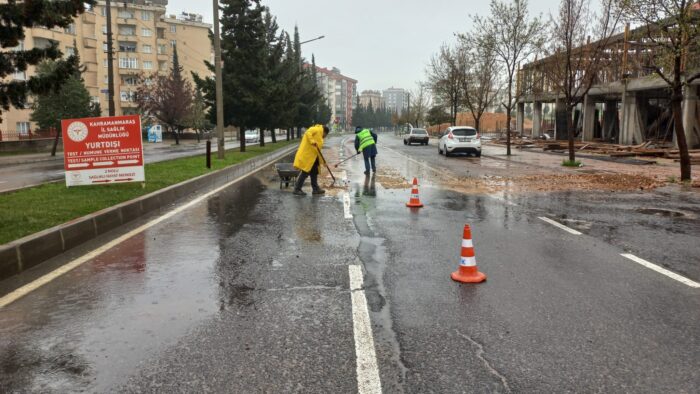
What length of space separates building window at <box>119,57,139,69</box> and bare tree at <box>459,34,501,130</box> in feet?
182

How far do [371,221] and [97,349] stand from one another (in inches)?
219

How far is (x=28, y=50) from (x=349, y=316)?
711 cm

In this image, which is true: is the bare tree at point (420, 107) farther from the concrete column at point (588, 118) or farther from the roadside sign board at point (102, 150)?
the roadside sign board at point (102, 150)

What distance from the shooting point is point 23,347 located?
365 centimetres

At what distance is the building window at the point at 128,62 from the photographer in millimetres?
79750

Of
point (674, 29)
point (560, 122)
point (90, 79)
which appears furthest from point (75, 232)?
point (90, 79)

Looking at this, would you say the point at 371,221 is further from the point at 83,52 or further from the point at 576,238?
the point at 83,52

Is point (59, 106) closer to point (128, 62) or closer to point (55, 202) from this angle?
point (55, 202)

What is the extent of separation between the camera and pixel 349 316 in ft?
13.9

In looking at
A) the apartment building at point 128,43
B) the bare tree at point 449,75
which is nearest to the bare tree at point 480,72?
the bare tree at point 449,75

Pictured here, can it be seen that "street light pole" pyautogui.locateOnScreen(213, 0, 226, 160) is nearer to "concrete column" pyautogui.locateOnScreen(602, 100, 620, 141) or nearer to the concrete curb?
the concrete curb

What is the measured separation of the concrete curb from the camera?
5.57 meters

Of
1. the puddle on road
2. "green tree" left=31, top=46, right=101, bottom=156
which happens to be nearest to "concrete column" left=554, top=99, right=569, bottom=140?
"green tree" left=31, top=46, right=101, bottom=156

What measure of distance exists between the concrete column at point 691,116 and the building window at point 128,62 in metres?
74.0
